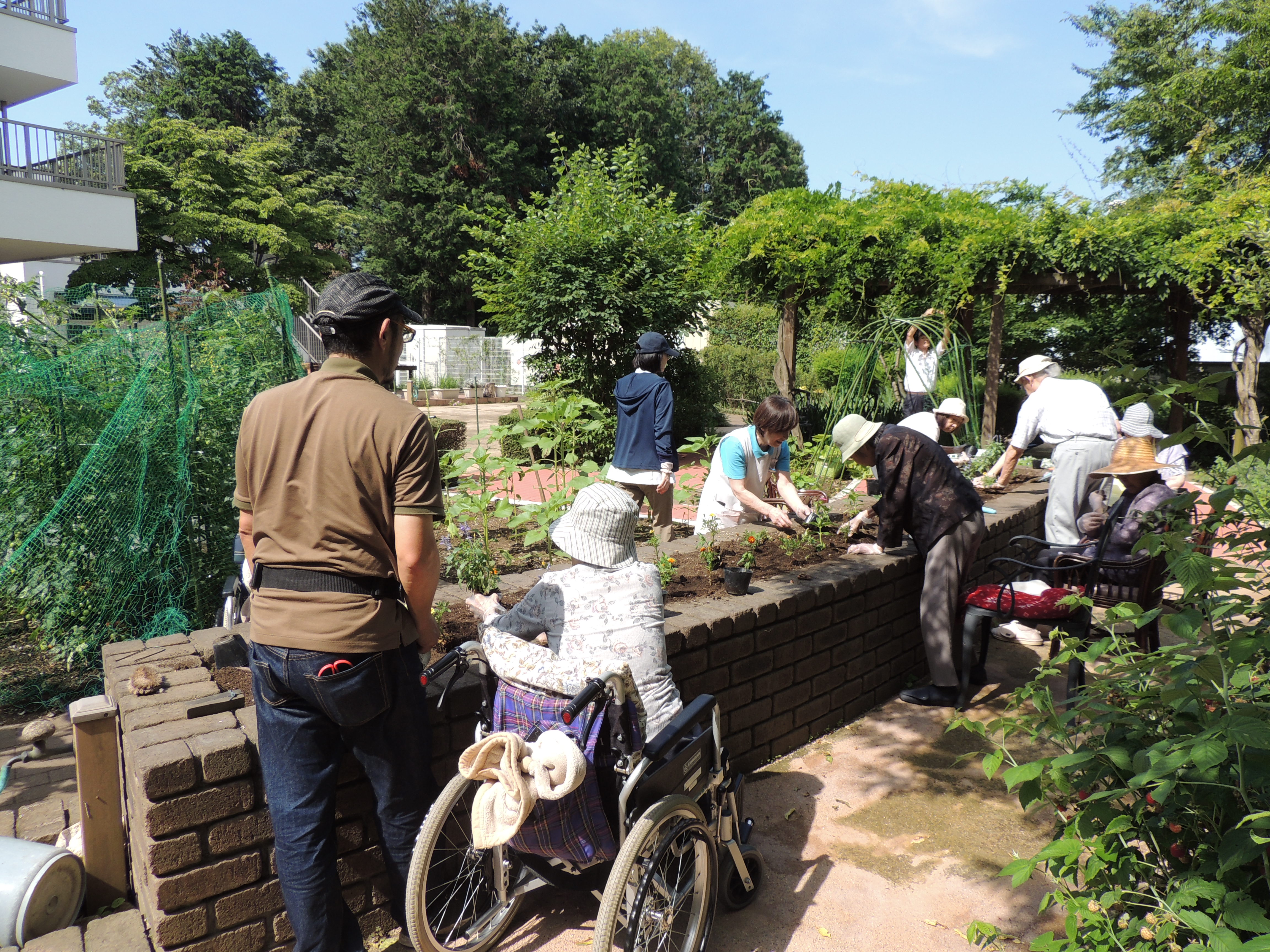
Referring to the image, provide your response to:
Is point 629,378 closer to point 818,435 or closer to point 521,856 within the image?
point 818,435

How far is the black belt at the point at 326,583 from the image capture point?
1.97m

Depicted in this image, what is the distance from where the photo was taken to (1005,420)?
15250 mm

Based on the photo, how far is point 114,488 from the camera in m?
4.37

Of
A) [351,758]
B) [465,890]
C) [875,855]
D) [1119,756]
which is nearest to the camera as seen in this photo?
[1119,756]

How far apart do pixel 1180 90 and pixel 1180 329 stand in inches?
419

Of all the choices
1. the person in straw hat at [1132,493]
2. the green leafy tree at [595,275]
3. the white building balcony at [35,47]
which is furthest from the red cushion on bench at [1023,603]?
the white building balcony at [35,47]

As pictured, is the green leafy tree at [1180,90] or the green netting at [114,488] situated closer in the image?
the green netting at [114,488]

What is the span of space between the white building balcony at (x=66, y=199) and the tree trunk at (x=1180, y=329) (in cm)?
1898

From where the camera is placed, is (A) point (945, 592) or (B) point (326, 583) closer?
(B) point (326, 583)

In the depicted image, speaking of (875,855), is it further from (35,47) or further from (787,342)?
(35,47)

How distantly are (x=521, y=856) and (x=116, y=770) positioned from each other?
121 cm

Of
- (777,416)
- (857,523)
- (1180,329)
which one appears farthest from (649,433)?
(1180,329)

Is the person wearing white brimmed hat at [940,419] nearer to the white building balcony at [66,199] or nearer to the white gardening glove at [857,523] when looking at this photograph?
the white gardening glove at [857,523]

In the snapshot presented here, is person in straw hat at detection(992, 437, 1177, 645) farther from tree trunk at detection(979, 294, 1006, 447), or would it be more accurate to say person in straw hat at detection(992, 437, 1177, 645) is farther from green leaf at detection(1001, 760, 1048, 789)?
tree trunk at detection(979, 294, 1006, 447)
